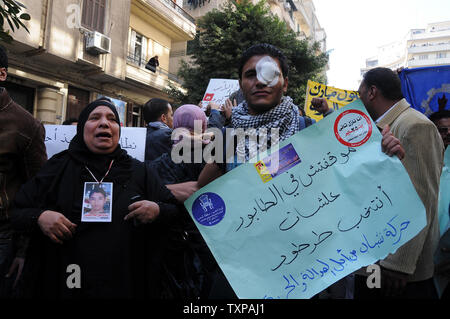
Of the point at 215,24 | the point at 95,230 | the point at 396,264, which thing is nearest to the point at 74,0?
the point at 215,24

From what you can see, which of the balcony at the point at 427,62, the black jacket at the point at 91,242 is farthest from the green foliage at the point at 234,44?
the balcony at the point at 427,62

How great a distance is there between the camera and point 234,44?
1016cm

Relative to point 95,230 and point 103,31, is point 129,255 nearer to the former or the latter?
point 95,230

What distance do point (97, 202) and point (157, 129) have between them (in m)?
1.45

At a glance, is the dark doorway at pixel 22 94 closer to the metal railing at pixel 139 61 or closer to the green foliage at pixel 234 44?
the metal railing at pixel 139 61

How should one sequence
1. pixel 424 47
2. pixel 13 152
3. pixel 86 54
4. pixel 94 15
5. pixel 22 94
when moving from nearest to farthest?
pixel 13 152 → pixel 22 94 → pixel 86 54 → pixel 94 15 → pixel 424 47

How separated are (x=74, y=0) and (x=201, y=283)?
38.2ft

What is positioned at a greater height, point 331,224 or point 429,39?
point 429,39

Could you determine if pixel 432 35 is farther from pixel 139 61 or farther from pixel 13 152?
pixel 13 152

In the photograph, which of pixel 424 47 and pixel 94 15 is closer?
pixel 94 15

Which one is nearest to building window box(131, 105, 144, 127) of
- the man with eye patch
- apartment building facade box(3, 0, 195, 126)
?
apartment building facade box(3, 0, 195, 126)

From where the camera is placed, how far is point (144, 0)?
13445 mm

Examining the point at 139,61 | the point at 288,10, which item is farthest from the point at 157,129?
the point at 288,10

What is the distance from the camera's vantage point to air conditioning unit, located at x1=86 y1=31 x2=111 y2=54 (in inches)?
428
